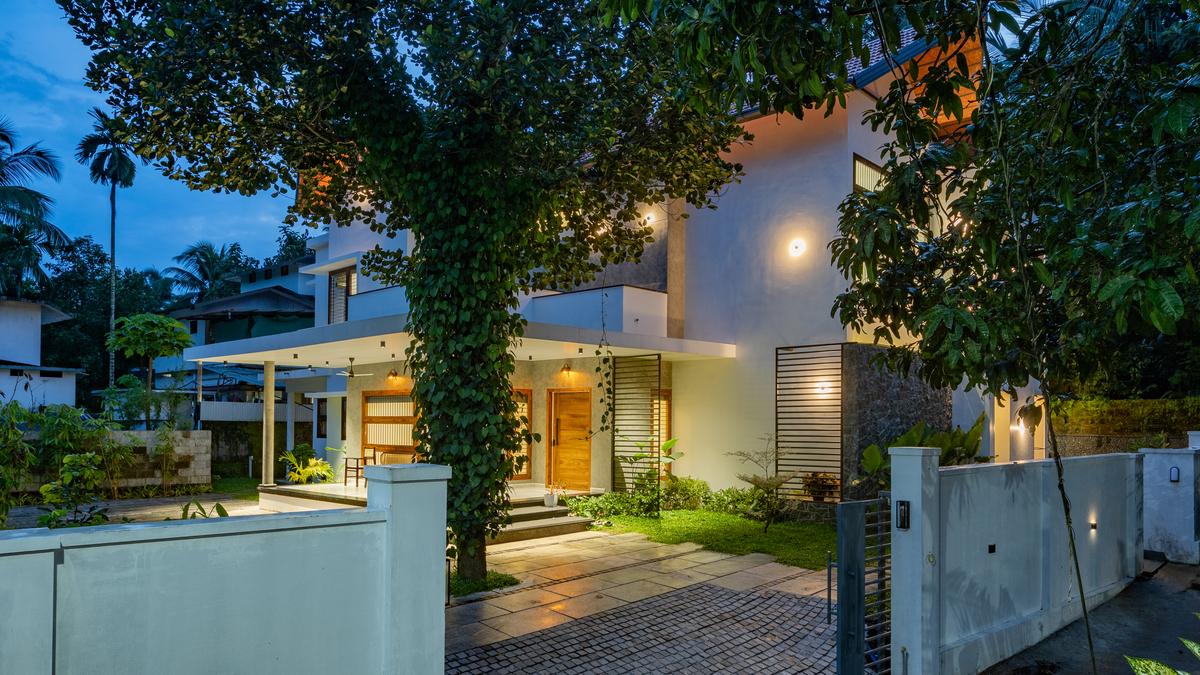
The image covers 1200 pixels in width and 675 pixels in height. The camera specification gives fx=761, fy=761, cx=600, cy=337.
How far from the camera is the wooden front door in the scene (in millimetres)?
14438

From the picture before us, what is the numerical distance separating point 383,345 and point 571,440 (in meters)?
4.34

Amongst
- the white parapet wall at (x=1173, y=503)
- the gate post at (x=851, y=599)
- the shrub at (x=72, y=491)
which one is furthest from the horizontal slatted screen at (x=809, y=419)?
the shrub at (x=72, y=491)

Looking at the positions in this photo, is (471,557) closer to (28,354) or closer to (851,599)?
(851,599)

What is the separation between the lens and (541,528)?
11.0 metres

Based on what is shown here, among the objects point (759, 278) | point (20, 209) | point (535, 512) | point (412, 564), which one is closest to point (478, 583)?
point (535, 512)

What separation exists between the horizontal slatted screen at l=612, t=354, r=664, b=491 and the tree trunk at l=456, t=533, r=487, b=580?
5871mm

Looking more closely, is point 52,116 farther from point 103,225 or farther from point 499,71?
point 499,71

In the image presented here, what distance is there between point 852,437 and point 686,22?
32.4ft

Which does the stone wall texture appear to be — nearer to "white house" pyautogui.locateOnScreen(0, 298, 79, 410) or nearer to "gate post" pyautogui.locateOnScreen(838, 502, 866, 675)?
"gate post" pyautogui.locateOnScreen(838, 502, 866, 675)

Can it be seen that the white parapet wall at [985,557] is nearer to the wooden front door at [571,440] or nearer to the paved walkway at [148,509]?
the wooden front door at [571,440]

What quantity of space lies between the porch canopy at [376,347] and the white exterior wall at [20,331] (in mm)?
13783

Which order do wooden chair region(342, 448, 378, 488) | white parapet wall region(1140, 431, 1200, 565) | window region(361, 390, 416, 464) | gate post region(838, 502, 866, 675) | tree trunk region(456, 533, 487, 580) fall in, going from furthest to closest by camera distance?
window region(361, 390, 416, 464), wooden chair region(342, 448, 378, 488), white parapet wall region(1140, 431, 1200, 565), tree trunk region(456, 533, 487, 580), gate post region(838, 502, 866, 675)

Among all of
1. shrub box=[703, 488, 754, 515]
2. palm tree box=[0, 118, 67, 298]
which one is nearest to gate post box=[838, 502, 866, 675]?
shrub box=[703, 488, 754, 515]

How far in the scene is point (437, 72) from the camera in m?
7.66
